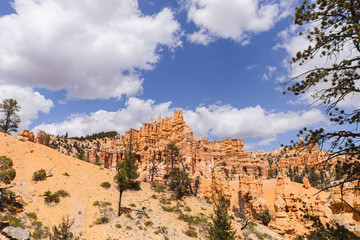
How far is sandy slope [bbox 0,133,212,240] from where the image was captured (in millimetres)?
23266

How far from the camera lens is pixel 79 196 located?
28.8 meters

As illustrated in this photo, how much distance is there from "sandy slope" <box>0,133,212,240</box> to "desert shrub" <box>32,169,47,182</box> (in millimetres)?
641

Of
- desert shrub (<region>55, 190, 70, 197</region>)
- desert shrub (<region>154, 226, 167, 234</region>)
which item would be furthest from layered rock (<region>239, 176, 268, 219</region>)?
desert shrub (<region>55, 190, 70, 197</region>)

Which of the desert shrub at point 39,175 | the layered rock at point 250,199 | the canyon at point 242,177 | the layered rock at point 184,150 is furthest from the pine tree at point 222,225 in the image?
the layered rock at point 184,150

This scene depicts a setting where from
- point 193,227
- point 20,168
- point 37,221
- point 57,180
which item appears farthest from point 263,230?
point 20,168

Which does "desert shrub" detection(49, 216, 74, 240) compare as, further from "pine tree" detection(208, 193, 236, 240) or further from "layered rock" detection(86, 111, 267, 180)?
"layered rock" detection(86, 111, 267, 180)

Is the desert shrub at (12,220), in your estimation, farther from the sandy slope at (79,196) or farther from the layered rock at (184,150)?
the layered rock at (184,150)

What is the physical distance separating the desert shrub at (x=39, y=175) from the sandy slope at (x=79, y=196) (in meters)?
0.64

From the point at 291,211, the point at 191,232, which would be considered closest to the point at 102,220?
the point at 191,232

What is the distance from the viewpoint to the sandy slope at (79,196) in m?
23.3

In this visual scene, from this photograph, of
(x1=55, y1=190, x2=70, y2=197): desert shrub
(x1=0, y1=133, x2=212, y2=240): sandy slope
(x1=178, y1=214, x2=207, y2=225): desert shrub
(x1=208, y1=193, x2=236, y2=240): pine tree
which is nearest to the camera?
(x1=208, y1=193, x2=236, y2=240): pine tree

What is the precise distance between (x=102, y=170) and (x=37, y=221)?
1739 cm

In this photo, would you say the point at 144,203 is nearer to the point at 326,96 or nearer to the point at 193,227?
the point at 193,227

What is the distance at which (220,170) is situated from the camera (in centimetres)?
1991
